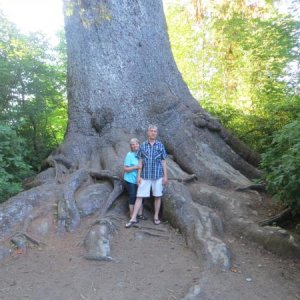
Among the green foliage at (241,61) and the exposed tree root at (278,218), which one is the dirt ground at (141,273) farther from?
the green foliage at (241,61)

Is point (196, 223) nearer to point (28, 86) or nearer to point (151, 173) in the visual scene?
point (151, 173)

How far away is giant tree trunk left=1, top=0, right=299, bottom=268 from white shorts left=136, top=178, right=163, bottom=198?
0.25 meters

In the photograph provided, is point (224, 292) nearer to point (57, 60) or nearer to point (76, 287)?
point (76, 287)

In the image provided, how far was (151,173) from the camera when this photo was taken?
239 inches

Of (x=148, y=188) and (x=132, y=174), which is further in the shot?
(x=132, y=174)

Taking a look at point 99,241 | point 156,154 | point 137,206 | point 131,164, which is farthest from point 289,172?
point 99,241

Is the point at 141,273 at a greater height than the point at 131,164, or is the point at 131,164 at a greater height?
the point at 131,164

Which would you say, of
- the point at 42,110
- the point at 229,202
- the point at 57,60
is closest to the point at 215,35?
the point at 57,60

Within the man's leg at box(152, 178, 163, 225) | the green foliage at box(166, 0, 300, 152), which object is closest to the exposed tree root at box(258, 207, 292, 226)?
the man's leg at box(152, 178, 163, 225)

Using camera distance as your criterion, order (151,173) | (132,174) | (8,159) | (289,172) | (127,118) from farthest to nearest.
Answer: (127,118)
(8,159)
(132,174)
(151,173)
(289,172)

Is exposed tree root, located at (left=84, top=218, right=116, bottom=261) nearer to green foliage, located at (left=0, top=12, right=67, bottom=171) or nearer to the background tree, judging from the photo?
the background tree

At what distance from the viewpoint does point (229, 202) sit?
20.1 ft

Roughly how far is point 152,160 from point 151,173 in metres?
0.22

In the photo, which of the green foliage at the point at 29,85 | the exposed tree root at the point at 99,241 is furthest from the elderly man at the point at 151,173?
the green foliage at the point at 29,85
